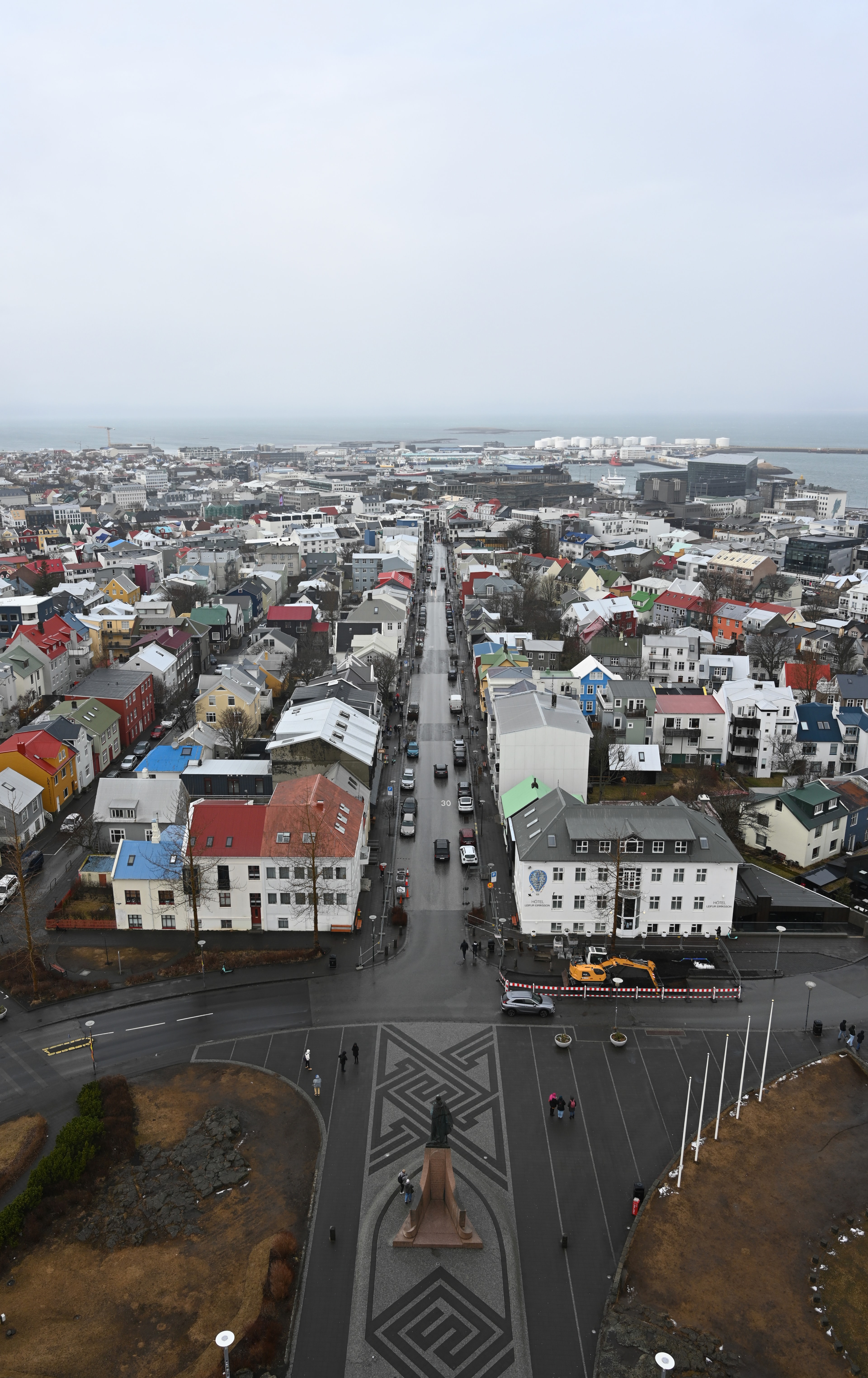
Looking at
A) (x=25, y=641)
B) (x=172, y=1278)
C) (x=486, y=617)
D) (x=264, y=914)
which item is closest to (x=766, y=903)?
(x=264, y=914)

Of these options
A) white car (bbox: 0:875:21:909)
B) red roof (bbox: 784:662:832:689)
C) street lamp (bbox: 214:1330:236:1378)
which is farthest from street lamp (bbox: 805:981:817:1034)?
red roof (bbox: 784:662:832:689)

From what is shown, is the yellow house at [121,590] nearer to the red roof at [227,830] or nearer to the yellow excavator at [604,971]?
the red roof at [227,830]

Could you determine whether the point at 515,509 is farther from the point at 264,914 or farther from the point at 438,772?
the point at 264,914

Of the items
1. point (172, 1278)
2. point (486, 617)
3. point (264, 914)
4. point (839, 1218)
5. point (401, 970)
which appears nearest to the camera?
point (172, 1278)

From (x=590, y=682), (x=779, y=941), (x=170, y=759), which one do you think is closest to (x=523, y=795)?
(x=779, y=941)

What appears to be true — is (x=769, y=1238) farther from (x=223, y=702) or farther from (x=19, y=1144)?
(x=223, y=702)
